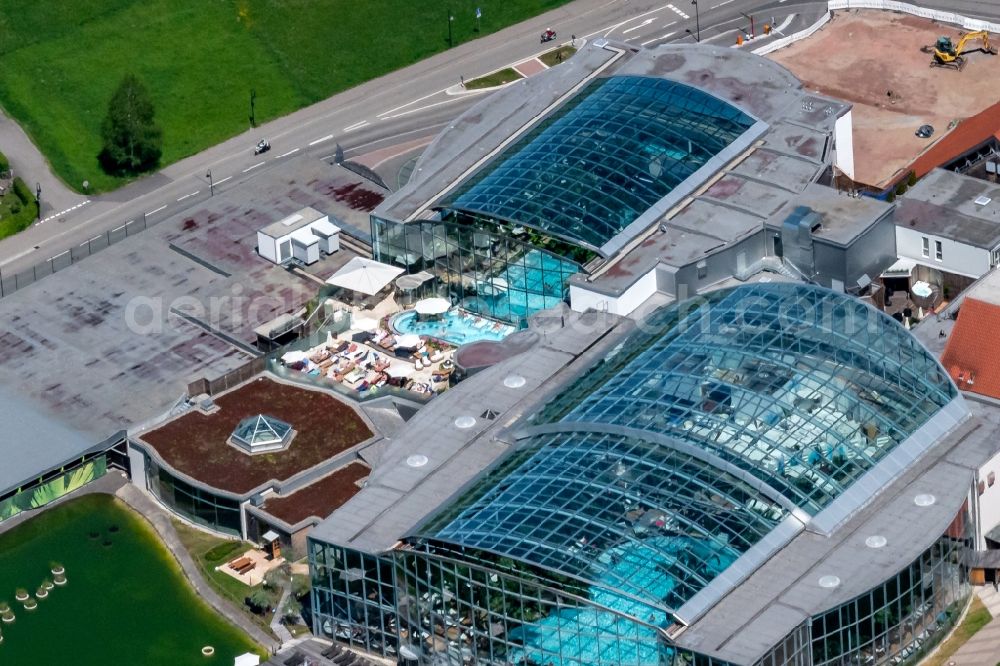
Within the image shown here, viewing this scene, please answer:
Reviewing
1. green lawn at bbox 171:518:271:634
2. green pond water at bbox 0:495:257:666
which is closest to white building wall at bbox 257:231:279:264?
green pond water at bbox 0:495:257:666

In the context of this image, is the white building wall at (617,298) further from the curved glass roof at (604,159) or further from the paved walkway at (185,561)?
the paved walkway at (185,561)

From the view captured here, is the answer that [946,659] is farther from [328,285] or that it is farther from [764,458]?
[328,285]

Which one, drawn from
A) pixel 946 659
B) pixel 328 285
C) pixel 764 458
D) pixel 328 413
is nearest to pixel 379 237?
pixel 328 285

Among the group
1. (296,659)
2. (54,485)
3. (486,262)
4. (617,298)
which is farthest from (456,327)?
(296,659)

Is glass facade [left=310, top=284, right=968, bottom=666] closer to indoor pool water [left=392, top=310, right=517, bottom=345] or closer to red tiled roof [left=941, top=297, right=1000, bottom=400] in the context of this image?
red tiled roof [left=941, top=297, right=1000, bottom=400]

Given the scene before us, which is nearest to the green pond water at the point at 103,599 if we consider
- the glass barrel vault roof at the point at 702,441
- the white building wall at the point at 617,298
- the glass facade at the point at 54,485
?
the glass facade at the point at 54,485

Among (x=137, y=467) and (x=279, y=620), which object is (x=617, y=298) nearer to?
(x=279, y=620)
